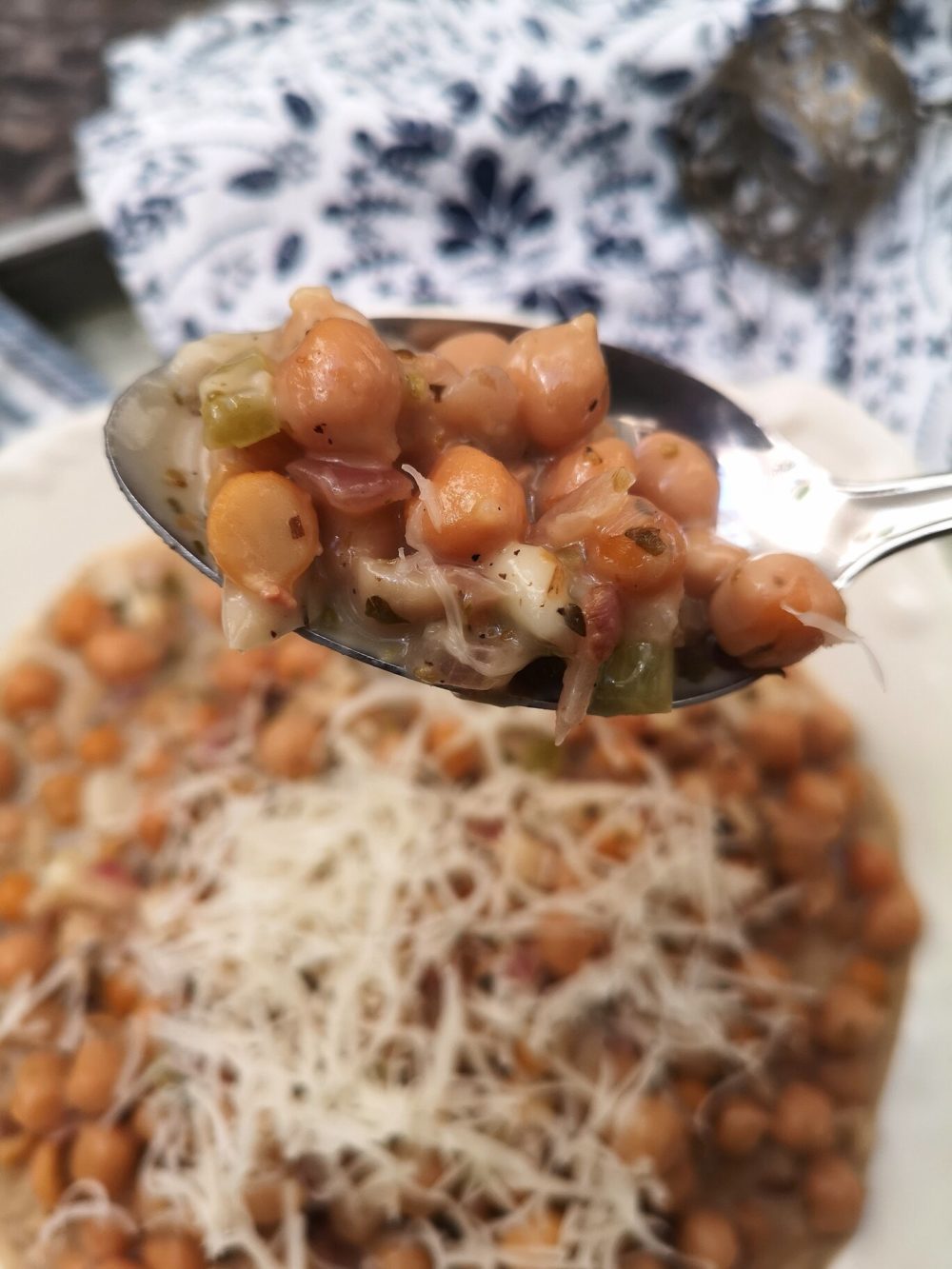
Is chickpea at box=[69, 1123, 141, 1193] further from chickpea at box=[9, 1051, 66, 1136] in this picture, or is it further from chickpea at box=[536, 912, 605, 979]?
chickpea at box=[536, 912, 605, 979]

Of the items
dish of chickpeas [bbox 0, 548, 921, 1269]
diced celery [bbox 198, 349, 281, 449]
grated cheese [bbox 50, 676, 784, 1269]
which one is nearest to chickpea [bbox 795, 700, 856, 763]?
dish of chickpeas [bbox 0, 548, 921, 1269]

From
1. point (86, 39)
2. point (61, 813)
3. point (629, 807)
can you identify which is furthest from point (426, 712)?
point (86, 39)

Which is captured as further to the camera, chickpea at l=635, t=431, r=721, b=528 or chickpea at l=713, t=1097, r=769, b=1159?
chickpea at l=713, t=1097, r=769, b=1159

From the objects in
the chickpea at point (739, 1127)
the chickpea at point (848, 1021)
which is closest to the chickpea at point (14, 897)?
the chickpea at point (739, 1127)

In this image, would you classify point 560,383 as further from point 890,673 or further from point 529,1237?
point 529,1237

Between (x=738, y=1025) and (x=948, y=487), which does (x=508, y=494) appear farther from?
(x=738, y=1025)

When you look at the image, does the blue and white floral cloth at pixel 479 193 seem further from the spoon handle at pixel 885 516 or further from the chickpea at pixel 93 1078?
the chickpea at pixel 93 1078
